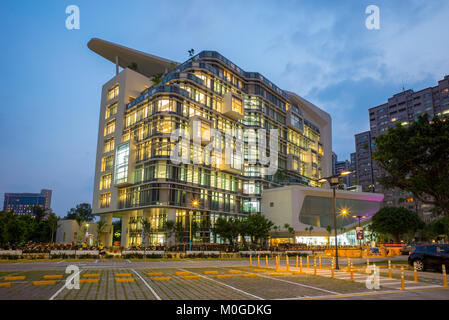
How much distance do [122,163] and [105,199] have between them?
9631mm

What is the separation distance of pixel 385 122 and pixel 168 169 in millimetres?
129529

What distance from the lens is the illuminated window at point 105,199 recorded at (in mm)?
69125

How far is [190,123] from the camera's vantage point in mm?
64688

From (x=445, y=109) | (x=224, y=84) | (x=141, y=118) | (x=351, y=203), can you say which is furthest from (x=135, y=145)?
(x=445, y=109)

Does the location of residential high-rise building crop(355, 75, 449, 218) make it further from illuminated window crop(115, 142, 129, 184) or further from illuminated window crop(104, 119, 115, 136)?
illuminated window crop(115, 142, 129, 184)

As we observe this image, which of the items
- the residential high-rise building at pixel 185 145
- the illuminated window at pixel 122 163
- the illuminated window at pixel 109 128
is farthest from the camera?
the illuminated window at pixel 109 128

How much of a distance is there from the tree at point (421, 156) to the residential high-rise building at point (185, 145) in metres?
36.2

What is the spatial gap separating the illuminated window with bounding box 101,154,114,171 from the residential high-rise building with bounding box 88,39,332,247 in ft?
0.07

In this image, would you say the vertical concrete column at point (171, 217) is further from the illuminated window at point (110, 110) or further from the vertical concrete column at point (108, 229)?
the illuminated window at point (110, 110)

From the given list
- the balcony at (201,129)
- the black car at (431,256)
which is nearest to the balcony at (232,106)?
the balcony at (201,129)

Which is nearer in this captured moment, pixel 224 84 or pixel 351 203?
pixel 224 84

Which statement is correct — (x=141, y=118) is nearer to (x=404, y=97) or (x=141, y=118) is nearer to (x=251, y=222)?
(x=251, y=222)

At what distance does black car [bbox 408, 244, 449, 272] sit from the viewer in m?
20.6

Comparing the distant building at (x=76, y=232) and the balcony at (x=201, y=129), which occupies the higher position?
the balcony at (x=201, y=129)
